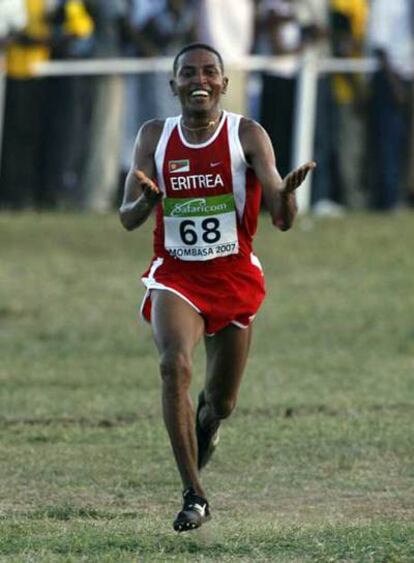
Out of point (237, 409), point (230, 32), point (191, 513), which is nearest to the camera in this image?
point (191, 513)

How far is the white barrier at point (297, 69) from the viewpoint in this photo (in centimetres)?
1981

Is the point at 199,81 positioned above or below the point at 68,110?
above

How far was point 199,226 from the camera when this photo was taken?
8.92 metres

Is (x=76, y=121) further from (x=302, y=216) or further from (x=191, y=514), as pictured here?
(x=191, y=514)

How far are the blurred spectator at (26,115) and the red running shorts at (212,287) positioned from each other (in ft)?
34.6

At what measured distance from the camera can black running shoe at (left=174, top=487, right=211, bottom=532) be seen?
320 inches

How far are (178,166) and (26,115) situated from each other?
36.9 ft

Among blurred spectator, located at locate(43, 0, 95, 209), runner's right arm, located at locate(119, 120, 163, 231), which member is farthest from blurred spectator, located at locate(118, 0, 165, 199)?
runner's right arm, located at locate(119, 120, 163, 231)

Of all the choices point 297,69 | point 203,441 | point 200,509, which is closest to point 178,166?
point 203,441

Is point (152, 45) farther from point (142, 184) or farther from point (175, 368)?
point (175, 368)

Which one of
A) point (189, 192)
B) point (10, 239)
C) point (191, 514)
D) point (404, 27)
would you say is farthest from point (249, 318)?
point (404, 27)

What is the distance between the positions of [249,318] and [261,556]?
5.31 feet

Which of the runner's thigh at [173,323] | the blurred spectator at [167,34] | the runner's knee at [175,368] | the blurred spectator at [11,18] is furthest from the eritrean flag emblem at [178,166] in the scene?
the blurred spectator at [167,34]

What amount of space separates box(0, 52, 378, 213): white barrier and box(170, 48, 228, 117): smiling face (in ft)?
→ 35.0
